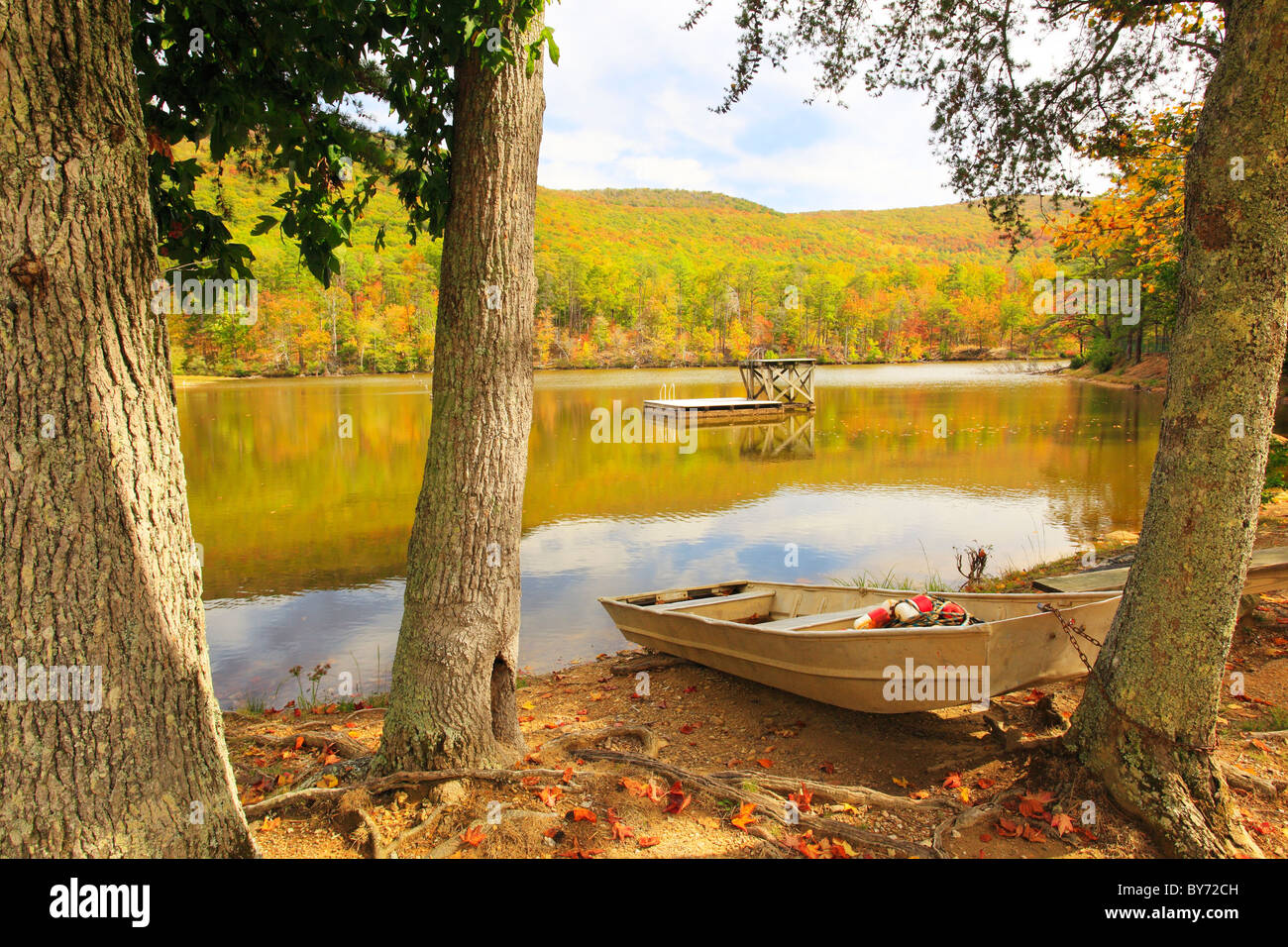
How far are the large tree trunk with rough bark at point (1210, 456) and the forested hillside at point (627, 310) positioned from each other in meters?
44.1

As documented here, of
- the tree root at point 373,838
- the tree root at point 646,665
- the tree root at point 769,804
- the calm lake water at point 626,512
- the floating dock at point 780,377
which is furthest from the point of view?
the floating dock at point 780,377

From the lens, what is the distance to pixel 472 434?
12.3ft

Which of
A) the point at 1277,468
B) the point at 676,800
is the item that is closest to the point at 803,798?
the point at 676,800

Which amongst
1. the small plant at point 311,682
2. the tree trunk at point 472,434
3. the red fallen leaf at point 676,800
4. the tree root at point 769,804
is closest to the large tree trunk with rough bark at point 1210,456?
the tree root at point 769,804

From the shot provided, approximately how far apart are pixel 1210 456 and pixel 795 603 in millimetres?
4189

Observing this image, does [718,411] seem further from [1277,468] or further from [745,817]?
[745,817]

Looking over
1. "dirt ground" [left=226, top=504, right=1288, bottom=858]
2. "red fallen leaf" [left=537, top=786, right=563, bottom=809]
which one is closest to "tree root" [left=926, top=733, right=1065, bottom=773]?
"dirt ground" [left=226, top=504, right=1288, bottom=858]

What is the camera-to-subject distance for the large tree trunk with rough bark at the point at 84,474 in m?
2.22

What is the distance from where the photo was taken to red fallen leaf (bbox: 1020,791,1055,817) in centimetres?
358

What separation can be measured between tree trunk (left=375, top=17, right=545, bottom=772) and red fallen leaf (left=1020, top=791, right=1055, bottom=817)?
105 inches

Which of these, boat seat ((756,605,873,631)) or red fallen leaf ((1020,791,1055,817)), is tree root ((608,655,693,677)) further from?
red fallen leaf ((1020,791,1055,817))

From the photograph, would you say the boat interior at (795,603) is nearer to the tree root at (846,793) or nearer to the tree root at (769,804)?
the tree root at (846,793)
